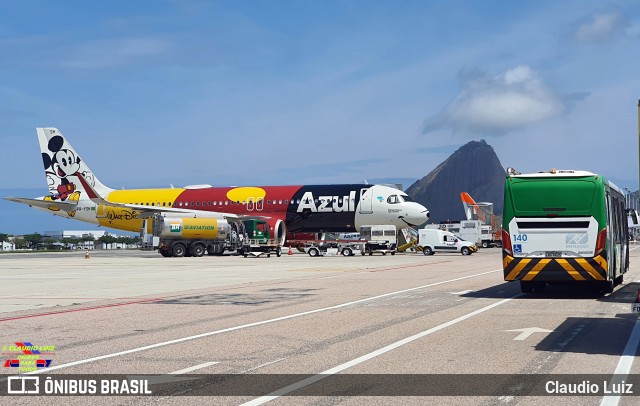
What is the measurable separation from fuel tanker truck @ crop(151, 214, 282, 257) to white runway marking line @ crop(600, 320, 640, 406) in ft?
149

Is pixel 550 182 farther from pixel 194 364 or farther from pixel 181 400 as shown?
pixel 181 400

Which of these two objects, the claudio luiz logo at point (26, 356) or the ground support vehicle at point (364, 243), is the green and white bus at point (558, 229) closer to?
the claudio luiz logo at point (26, 356)

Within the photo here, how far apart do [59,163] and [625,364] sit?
66108mm

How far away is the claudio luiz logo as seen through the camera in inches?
395

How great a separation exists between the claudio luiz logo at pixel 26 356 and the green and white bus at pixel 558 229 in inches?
505

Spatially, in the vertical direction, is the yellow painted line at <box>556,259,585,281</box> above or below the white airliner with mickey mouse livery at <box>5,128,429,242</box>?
below

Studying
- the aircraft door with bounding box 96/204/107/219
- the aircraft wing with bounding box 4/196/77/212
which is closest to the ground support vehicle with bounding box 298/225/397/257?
the aircraft door with bounding box 96/204/107/219

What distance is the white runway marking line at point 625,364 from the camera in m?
7.86

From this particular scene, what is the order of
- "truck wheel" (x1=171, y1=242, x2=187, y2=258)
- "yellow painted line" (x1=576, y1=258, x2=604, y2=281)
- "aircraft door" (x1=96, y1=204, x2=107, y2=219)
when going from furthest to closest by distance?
"aircraft door" (x1=96, y1=204, x2=107, y2=219)
"truck wheel" (x1=171, y1=242, x2=187, y2=258)
"yellow painted line" (x1=576, y1=258, x2=604, y2=281)

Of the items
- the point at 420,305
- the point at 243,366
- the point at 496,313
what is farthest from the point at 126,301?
the point at 243,366

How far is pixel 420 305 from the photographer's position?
18.2 meters

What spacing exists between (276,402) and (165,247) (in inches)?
2056

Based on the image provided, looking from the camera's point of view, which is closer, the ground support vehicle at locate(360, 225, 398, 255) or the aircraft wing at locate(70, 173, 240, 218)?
the ground support vehicle at locate(360, 225, 398, 255)

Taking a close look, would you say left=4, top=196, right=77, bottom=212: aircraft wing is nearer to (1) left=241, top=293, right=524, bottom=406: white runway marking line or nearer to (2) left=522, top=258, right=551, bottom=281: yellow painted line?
(2) left=522, top=258, right=551, bottom=281: yellow painted line
